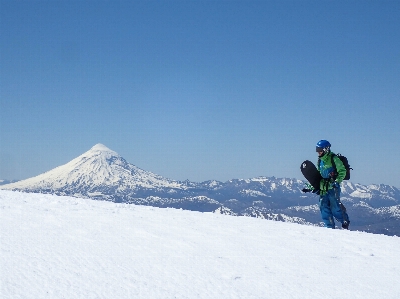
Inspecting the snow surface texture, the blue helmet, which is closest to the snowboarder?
the blue helmet

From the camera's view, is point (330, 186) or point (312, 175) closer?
point (330, 186)

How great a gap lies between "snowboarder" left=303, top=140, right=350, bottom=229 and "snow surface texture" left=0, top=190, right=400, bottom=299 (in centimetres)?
219

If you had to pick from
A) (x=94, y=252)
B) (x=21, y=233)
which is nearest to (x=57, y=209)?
(x=21, y=233)

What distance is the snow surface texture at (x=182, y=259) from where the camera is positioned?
336cm

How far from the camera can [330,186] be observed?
8.43m

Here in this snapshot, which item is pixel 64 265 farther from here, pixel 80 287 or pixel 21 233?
pixel 21 233

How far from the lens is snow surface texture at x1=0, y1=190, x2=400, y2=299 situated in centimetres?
336

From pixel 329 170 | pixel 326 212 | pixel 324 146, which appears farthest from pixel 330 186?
pixel 324 146

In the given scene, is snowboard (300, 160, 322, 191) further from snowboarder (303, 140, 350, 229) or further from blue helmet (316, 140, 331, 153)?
blue helmet (316, 140, 331, 153)

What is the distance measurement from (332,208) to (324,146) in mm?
1504

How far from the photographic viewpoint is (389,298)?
11.6 ft

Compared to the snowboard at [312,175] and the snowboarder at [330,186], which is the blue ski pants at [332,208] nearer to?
the snowboarder at [330,186]

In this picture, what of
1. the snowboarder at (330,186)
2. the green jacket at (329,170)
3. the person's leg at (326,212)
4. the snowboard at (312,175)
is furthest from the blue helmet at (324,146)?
the person's leg at (326,212)

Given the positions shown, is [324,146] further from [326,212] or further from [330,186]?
[326,212]
